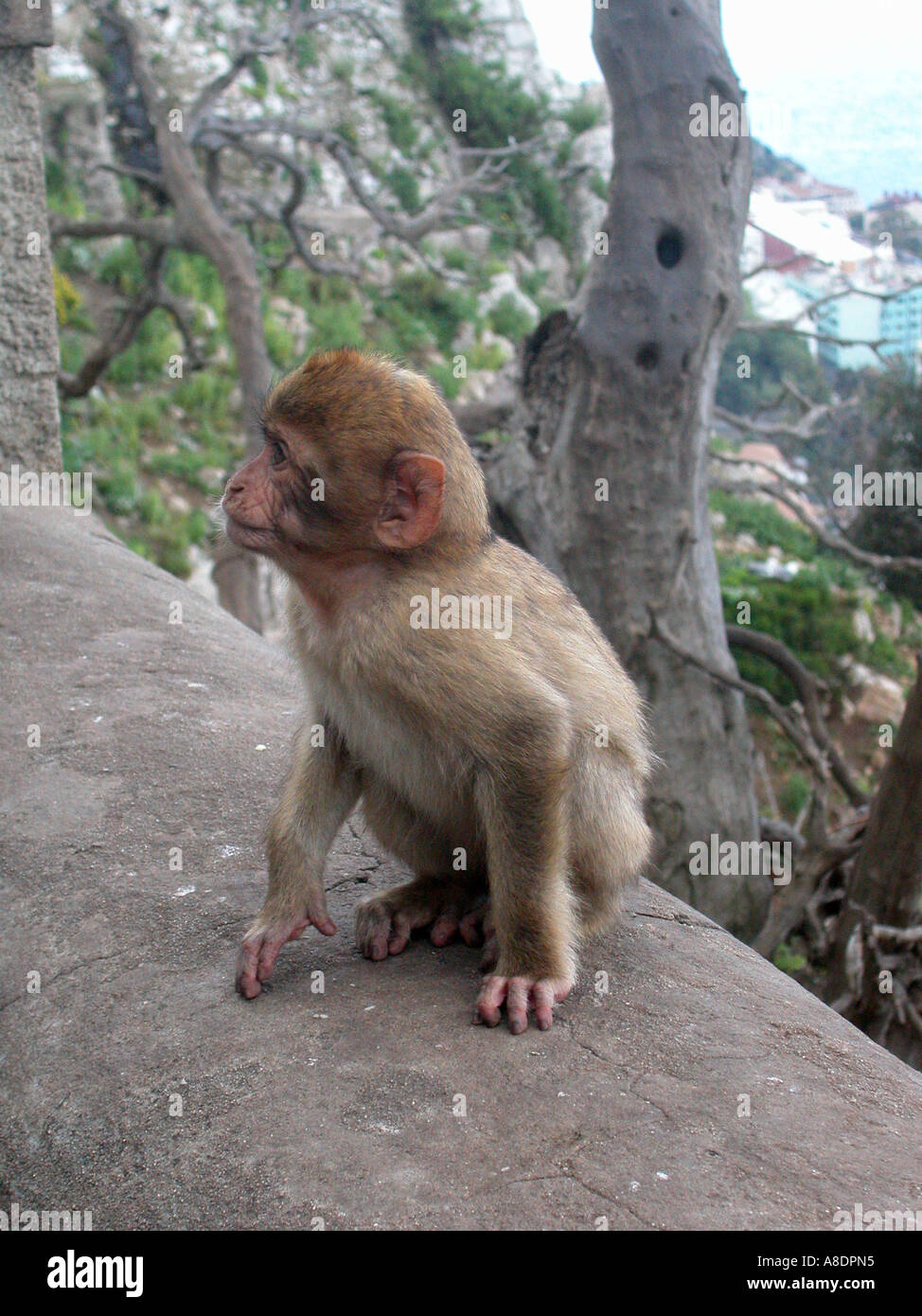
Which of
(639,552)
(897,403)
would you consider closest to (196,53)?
(897,403)

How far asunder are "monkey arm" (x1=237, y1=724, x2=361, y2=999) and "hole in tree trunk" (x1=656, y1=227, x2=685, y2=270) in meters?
4.85

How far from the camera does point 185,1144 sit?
238 centimetres

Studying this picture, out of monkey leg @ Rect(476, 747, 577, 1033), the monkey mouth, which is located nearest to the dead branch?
monkey leg @ Rect(476, 747, 577, 1033)

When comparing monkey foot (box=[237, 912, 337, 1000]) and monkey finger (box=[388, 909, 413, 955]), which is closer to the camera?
monkey foot (box=[237, 912, 337, 1000])

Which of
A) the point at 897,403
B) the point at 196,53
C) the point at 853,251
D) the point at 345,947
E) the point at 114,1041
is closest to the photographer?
the point at 114,1041

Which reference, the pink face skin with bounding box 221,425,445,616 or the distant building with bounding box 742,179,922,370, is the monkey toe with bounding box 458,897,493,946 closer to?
the pink face skin with bounding box 221,425,445,616

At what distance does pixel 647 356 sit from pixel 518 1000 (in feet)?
16.7

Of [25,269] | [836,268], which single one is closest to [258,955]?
[25,269]

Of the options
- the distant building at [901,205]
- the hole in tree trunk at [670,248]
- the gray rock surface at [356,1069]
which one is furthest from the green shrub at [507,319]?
the gray rock surface at [356,1069]

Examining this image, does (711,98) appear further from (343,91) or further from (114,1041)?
(343,91)

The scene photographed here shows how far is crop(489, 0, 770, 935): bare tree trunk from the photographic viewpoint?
711 centimetres

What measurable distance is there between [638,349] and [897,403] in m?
9.56

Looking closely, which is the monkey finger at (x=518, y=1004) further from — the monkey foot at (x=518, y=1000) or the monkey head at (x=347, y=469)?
the monkey head at (x=347, y=469)
